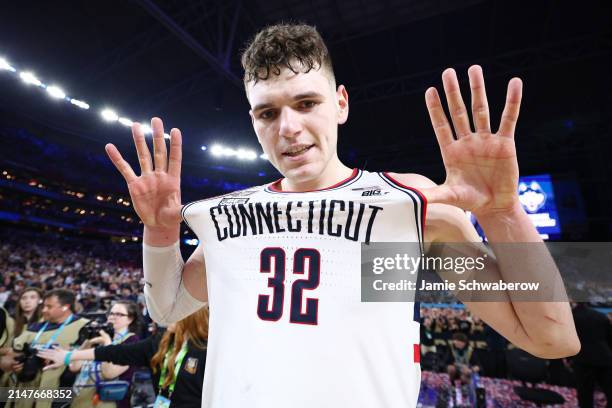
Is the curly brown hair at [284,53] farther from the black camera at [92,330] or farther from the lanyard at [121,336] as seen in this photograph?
the black camera at [92,330]

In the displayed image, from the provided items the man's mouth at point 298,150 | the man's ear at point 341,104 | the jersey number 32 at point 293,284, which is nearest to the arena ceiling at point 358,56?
the man's ear at point 341,104

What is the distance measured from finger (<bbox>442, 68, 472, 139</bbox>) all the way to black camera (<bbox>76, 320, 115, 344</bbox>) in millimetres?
5150

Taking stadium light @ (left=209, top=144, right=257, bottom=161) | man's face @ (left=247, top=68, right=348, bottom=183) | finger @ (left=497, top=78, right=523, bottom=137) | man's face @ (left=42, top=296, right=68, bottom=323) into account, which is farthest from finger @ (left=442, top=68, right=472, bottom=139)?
stadium light @ (left=209, top=144, right=257, bottom=161)

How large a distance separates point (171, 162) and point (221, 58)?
24.9 feet

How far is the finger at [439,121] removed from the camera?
1233 mm

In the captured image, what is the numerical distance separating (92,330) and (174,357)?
7.87 ft

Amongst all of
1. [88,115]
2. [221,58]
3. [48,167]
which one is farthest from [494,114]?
[48,167]

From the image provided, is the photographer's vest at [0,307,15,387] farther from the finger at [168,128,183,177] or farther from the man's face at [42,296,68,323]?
the finger at [168,128,183,177]

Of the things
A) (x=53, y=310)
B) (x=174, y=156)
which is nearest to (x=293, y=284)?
(x=174, y=156)

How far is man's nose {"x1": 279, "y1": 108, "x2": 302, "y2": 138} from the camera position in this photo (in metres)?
1.35

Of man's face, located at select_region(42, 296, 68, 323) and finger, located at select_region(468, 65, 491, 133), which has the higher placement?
finger, located at select_region(468, 65, 491, 133)

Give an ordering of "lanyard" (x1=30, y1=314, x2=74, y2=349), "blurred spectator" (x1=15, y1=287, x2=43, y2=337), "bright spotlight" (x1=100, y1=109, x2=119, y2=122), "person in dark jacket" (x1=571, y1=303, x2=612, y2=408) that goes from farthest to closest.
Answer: "bright spotlight" (x1=100, y1=109, x2=119, y2=122) < "person in dark jacket" (x1=571, y1=303, x2=612, y2=408) < "blurred spectator" (x1=15, y1=287, x2=43, y2=337) < "lanyard" (x1=30, y1=314, x2=74, y2=349)

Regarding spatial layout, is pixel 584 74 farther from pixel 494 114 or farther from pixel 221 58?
pixel 221 58

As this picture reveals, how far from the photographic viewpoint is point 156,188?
5.10 ft
